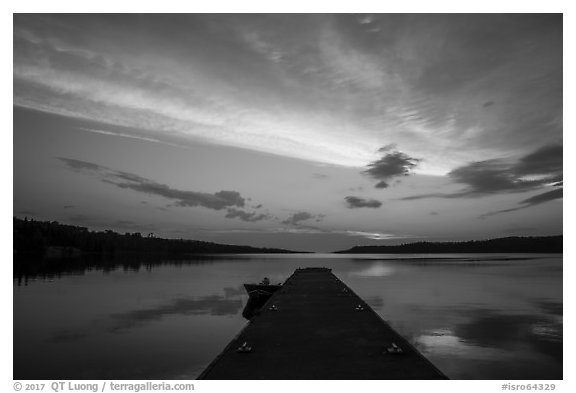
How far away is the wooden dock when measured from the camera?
984cm

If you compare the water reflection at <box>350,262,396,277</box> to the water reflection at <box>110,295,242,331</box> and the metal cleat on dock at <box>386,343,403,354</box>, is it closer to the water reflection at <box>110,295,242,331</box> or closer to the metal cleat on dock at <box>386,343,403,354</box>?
the water reflection at <box>110,295,242,331</box>

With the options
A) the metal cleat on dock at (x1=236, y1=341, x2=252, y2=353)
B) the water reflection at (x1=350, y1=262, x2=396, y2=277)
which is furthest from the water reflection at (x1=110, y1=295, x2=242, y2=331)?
the water reflection at (x1=350, y1=262, x2=396, y2=277)

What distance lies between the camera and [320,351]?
1191 cm

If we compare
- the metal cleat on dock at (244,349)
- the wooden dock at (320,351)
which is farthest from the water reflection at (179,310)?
the metal cleat on dock at (244,349)

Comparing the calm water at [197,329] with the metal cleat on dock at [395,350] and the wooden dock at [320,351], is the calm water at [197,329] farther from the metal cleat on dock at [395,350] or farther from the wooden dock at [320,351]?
the metal cleat on dock at [395,350]

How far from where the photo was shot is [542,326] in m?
26.4

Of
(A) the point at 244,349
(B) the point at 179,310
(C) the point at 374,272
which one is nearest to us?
(A) the point at 244,349

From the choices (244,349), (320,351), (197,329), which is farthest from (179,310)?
(320,351)

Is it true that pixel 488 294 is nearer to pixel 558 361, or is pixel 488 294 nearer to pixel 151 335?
pixel 558 361

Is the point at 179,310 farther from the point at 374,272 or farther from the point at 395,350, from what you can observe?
the point at 374,272

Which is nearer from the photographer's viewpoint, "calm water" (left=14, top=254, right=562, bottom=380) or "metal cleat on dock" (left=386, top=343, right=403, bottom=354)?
"metal cleat on dock" (left=386, top=343, right=403, bottom=354)

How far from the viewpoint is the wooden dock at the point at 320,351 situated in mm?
9844
